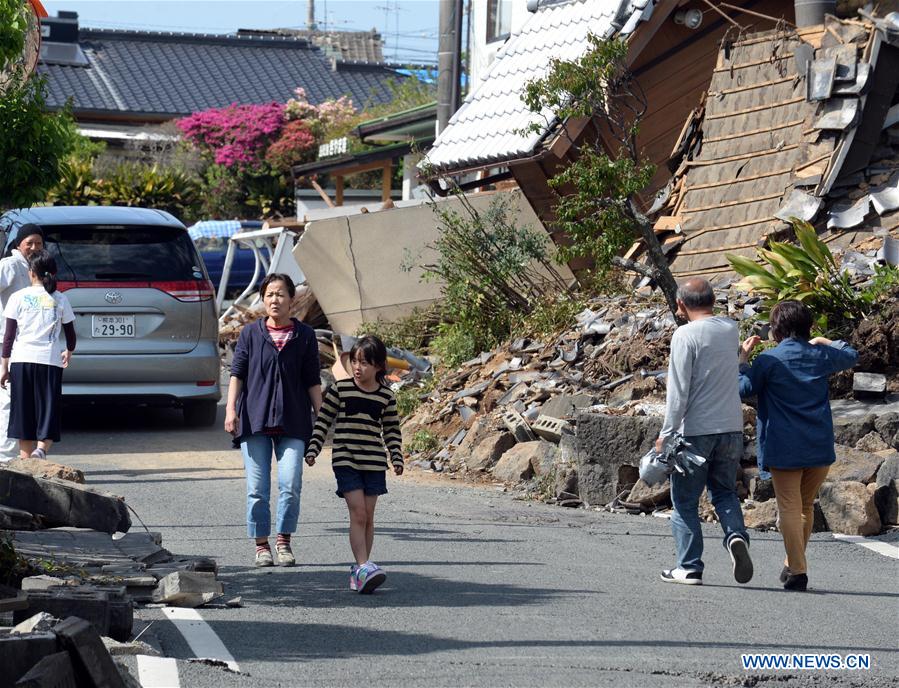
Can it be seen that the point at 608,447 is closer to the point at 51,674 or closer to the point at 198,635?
the point at 198,635

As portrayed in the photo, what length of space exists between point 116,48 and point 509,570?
153 ft

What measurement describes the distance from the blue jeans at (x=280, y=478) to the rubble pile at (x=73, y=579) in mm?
614

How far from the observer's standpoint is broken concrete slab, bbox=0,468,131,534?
26.5ft

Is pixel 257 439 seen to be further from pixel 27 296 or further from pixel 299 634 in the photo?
pixel 27 296

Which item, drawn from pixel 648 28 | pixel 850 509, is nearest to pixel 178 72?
pixel 648 28

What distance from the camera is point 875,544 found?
9.34 metres

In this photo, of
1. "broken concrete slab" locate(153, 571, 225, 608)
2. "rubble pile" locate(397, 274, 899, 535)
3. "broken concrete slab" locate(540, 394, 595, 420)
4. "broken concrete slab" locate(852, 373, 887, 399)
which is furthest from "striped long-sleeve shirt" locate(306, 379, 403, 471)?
"broken concrete slab" locate(852, 373, 887, 399)

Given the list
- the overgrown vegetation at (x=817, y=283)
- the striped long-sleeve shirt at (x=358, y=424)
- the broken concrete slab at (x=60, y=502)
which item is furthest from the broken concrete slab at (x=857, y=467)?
the broken concrete slab at (x=60, y=502)

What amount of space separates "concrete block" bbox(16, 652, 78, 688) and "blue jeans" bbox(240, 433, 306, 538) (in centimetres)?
341

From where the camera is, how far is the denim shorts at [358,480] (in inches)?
Answer: 292

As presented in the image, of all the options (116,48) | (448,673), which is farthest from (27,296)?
(116,48)

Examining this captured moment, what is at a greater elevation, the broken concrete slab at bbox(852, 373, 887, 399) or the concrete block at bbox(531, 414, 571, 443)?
the broken concrete slab at bbox(852, 373, 887, 399)

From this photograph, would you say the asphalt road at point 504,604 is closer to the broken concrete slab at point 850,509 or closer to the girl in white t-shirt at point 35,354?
the broken concrete slab at point 850,509

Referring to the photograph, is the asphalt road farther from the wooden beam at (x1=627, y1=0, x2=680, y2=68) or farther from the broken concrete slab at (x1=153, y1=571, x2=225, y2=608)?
the wooden beam at (x1=627, y1=0, x2=680, y2=68)
